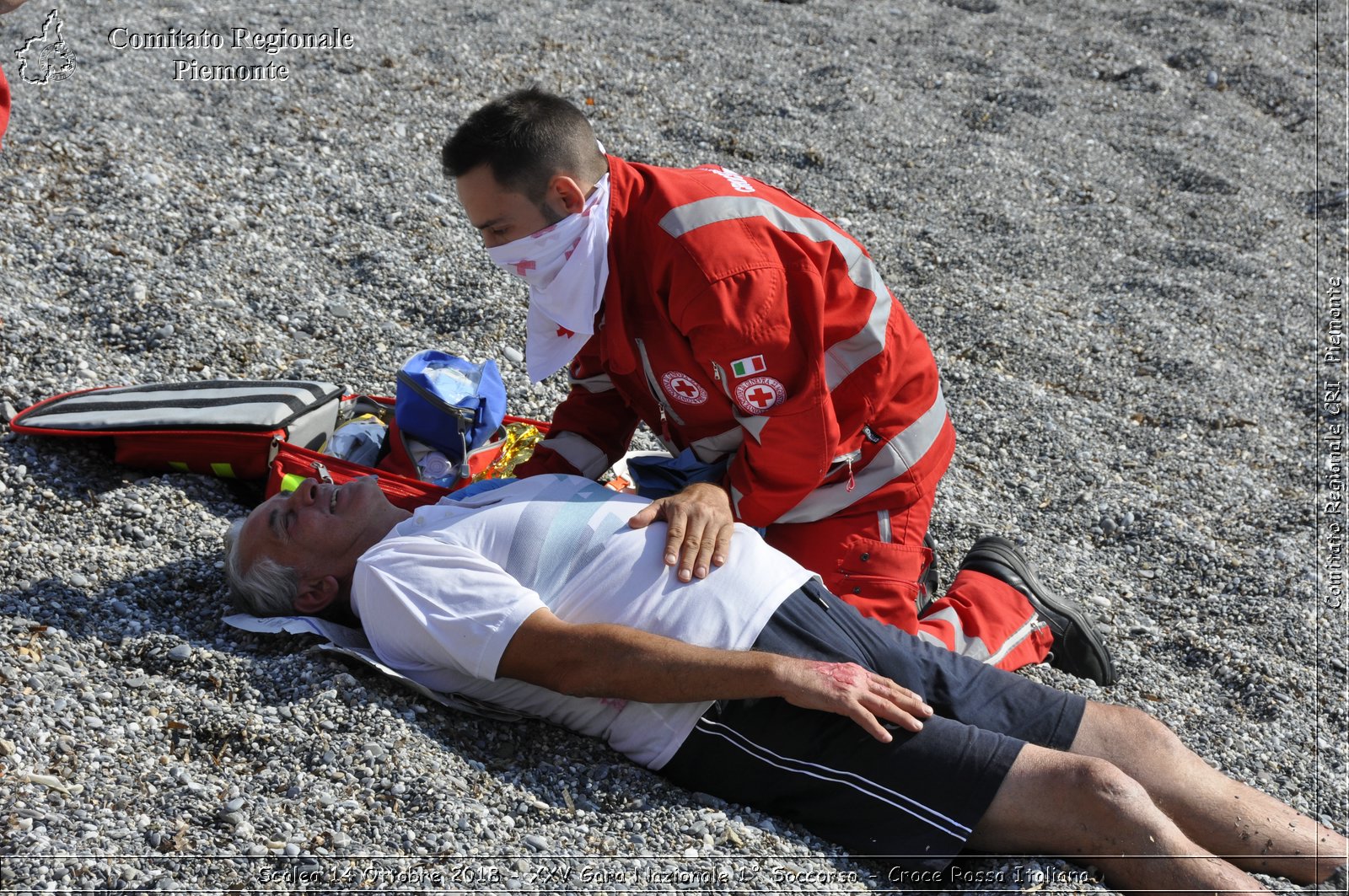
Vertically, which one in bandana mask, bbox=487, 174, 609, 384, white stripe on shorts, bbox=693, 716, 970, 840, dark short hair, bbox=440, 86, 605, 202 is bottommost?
white stripe on shorts, bbox=693, 716, 970, 840

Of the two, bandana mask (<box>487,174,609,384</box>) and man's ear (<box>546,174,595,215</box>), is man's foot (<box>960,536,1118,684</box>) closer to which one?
bandana mask (<box>487,174,609,384</box>)

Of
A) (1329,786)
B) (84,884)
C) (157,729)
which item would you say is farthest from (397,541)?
(1329,786)

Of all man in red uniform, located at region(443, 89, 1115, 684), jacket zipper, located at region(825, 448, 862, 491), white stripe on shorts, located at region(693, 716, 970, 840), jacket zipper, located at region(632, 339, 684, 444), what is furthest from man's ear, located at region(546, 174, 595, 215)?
white stripe on shorts, located at region(693, 716, 970, 840)

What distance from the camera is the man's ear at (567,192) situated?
3055 millimetres

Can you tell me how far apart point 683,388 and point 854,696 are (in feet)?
3.56

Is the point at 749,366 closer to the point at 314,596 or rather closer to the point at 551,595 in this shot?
the point at 551,595

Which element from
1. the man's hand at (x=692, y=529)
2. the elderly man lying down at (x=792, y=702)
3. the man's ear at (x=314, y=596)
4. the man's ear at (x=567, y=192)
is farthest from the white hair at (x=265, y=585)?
Answer: the man's ear at (x=567, y=192)

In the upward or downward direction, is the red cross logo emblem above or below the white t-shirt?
above

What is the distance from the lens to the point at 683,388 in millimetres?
3307

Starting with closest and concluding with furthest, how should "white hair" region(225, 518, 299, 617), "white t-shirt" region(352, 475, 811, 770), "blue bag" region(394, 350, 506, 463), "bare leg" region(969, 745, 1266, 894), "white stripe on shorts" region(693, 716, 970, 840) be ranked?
1. "bare leg" region(969, 745, 1266, 894)
2. "white stripe on shorts" region(693, 716, 970, 840)
3. "white t-shirt" region(352, 475, 811, 770)
4. "white hair" region(225, 518, 299, 617)
5. "blue bag" region(394, 350, 506, 463)

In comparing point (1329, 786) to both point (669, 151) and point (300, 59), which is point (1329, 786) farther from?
point (300, 59)

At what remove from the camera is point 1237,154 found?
732cm

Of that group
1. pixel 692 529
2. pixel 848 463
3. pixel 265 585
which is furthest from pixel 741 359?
pixel 265 585

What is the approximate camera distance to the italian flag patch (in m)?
→ 3.01
